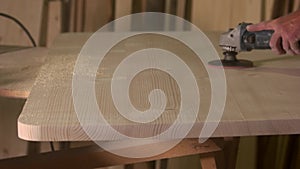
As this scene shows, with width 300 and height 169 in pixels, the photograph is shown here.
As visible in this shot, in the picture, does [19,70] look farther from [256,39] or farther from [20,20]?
[256,39]

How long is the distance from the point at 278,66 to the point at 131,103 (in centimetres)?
46

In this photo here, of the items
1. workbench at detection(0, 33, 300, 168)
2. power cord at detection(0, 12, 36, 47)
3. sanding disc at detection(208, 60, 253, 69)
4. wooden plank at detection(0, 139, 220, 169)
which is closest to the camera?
workbench at detection(0, 33, 300, 168)


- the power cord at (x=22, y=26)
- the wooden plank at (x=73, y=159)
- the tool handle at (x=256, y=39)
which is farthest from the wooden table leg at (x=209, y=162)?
the power cord at (x=22, y=26)

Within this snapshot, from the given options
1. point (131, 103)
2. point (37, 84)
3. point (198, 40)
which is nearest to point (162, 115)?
point (131, 103)

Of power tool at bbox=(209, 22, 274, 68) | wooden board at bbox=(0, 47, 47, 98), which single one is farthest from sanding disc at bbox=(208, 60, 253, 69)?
wooden board at bbox=(0, 47, 47, 98)

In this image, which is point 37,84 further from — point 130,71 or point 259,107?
point 259,107

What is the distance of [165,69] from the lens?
3.46 ft

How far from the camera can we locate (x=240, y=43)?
1119 mm

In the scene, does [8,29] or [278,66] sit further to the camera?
[8,29]

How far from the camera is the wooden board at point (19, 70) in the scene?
1152mm

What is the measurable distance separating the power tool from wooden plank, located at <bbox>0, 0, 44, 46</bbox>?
33.1 inches

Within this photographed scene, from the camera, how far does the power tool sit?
107cm

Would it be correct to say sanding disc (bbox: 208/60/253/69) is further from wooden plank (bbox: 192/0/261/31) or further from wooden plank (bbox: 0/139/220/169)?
wooden plank (bbox: 192/0/261/31)

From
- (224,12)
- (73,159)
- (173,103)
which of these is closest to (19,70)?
(73,159)
